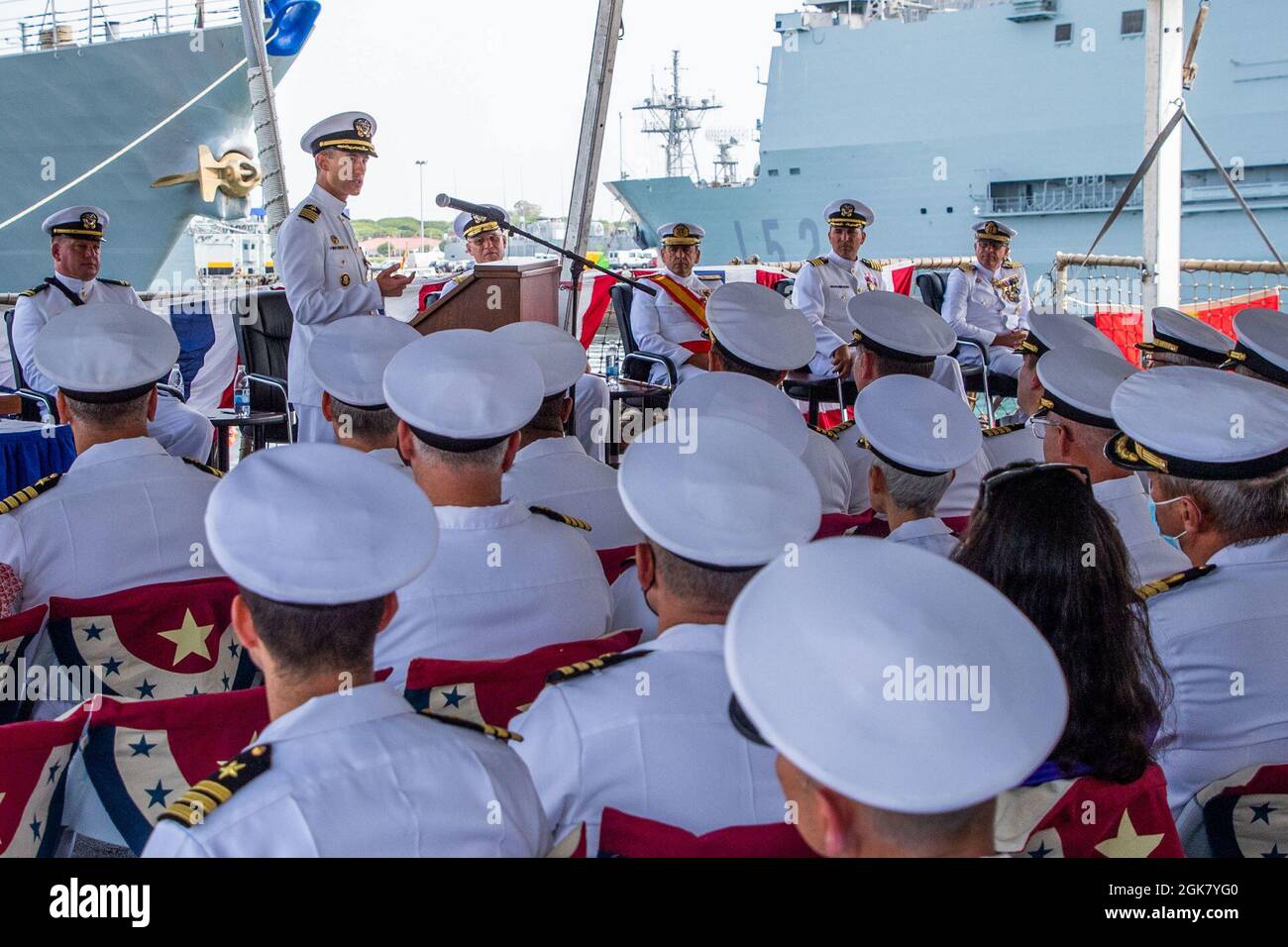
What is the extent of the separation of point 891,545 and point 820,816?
0.21m

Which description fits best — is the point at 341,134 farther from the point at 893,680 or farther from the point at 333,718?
the point at 893,680

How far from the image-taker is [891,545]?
0.93 metres

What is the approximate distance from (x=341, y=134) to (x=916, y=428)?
2723 millimetres

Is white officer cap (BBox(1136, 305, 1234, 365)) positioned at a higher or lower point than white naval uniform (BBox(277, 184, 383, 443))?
lower

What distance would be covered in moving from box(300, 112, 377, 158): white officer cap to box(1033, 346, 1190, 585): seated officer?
2.59 metres

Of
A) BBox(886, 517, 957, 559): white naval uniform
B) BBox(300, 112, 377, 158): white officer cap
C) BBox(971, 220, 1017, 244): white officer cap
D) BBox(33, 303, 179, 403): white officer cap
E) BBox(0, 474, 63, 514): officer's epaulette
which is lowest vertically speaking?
BBox(886, 517, 957, 559): white naval uniform


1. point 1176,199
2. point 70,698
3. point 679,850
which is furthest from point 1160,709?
point 1176,199

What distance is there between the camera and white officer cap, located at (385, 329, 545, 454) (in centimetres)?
219

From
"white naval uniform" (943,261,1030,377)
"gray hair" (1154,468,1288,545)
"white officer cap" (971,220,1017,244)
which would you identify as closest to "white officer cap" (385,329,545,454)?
"gray hair" (1154,468,1288,545)

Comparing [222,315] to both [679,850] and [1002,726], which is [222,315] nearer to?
[679,850]

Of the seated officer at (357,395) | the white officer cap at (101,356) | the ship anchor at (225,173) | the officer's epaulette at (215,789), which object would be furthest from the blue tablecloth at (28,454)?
the ship anchor at (225,173)

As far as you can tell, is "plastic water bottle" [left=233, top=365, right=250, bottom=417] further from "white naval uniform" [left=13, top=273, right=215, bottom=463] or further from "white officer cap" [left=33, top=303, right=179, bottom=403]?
"white officer cap" [left=33, top=303, right=179, bottom=403]

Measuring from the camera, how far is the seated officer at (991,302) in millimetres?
6566

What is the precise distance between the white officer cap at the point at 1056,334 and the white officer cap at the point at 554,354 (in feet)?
5.10
